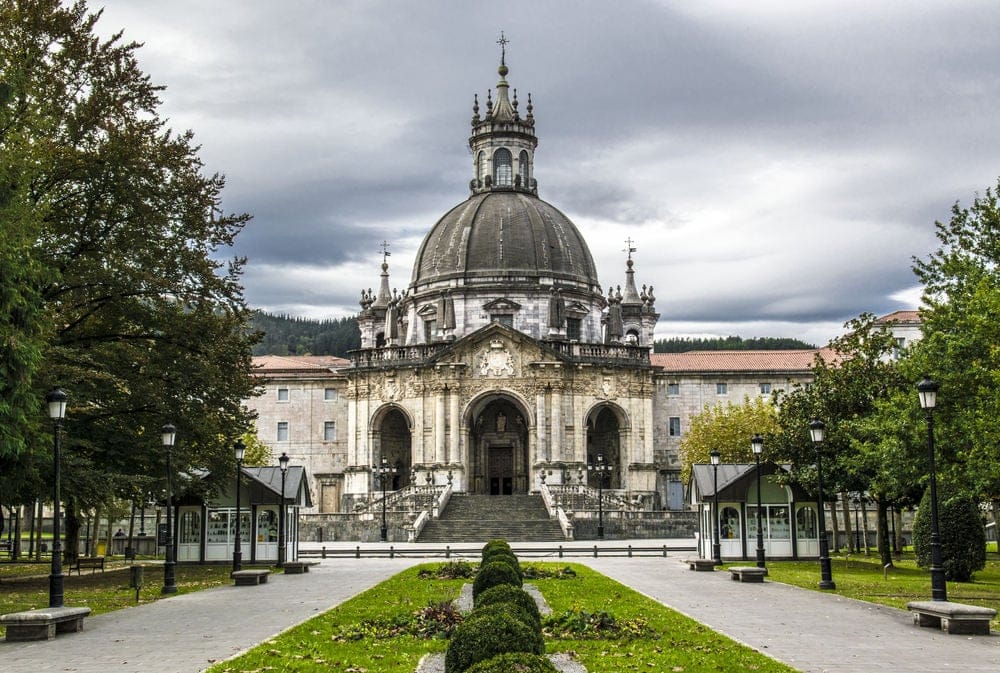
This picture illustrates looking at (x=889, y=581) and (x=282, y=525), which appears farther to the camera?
(x=282, y=525)

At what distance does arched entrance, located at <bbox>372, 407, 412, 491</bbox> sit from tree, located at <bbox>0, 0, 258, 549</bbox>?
4204 centimetres

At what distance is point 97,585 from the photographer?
30.8 metres

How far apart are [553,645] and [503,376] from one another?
5867 cm

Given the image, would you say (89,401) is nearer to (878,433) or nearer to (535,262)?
(878,433)

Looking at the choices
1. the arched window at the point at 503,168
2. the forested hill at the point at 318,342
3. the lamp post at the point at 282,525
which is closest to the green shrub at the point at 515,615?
the lamp post at the point at 282,525

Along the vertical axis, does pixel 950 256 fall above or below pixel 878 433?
above

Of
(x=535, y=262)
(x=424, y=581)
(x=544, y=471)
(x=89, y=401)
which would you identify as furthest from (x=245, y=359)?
(x=535, y=262)

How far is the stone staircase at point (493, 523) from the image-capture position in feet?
194

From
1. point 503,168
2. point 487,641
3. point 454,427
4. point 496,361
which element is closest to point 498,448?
point 454,427

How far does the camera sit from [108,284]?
111ft

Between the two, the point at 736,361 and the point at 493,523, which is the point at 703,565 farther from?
the point at 736,361

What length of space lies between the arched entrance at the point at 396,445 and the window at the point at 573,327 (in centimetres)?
1407

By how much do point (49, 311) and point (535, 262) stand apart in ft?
176

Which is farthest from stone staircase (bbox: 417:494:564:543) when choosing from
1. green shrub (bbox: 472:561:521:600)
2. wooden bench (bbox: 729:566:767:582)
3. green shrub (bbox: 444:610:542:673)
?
green shrub (bbox: 444:610:542:673)
